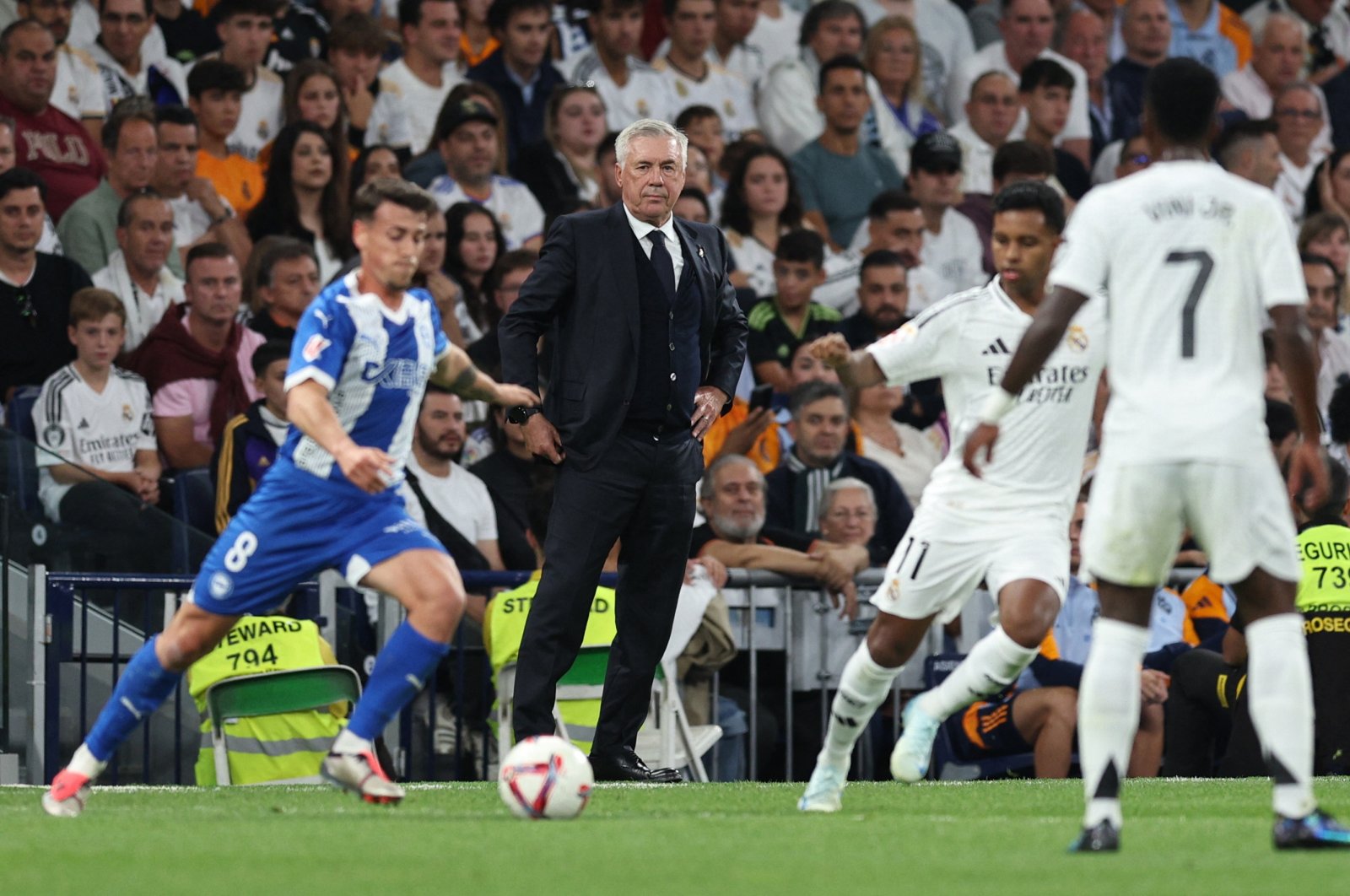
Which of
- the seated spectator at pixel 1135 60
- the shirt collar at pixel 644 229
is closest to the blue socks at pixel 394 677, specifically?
the shirt collar at pixel 644 229

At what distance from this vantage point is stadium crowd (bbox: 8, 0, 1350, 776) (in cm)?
1162

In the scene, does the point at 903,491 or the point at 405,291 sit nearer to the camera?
the point at 405,291

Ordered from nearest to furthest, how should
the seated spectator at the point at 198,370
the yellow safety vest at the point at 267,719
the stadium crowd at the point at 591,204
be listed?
the yellow safety vest at the point at 267,719 → the stadium crowd at the point at 591,204 → the seated spectator at the point at 198,370

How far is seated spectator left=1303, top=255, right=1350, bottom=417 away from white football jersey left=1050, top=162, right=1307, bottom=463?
377 inches

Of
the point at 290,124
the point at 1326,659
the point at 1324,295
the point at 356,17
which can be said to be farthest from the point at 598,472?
the point at 1324,295

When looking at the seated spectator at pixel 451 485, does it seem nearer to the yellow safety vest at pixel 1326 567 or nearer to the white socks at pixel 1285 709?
the yellow safety vest at pixel 1326 567

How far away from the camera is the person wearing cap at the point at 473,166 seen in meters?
13.8

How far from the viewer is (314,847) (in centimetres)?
633

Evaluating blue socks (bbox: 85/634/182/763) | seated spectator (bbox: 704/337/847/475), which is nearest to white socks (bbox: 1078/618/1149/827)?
blue socks (bbox: 85/634/182/763)

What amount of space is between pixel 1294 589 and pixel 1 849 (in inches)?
148

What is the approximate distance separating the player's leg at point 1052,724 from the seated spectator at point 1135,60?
786cm

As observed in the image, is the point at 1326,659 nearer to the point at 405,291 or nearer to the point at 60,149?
the point at 405,291

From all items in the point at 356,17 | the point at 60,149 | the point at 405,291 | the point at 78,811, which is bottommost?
the point at 78,811

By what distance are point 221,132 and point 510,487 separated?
3.10m
